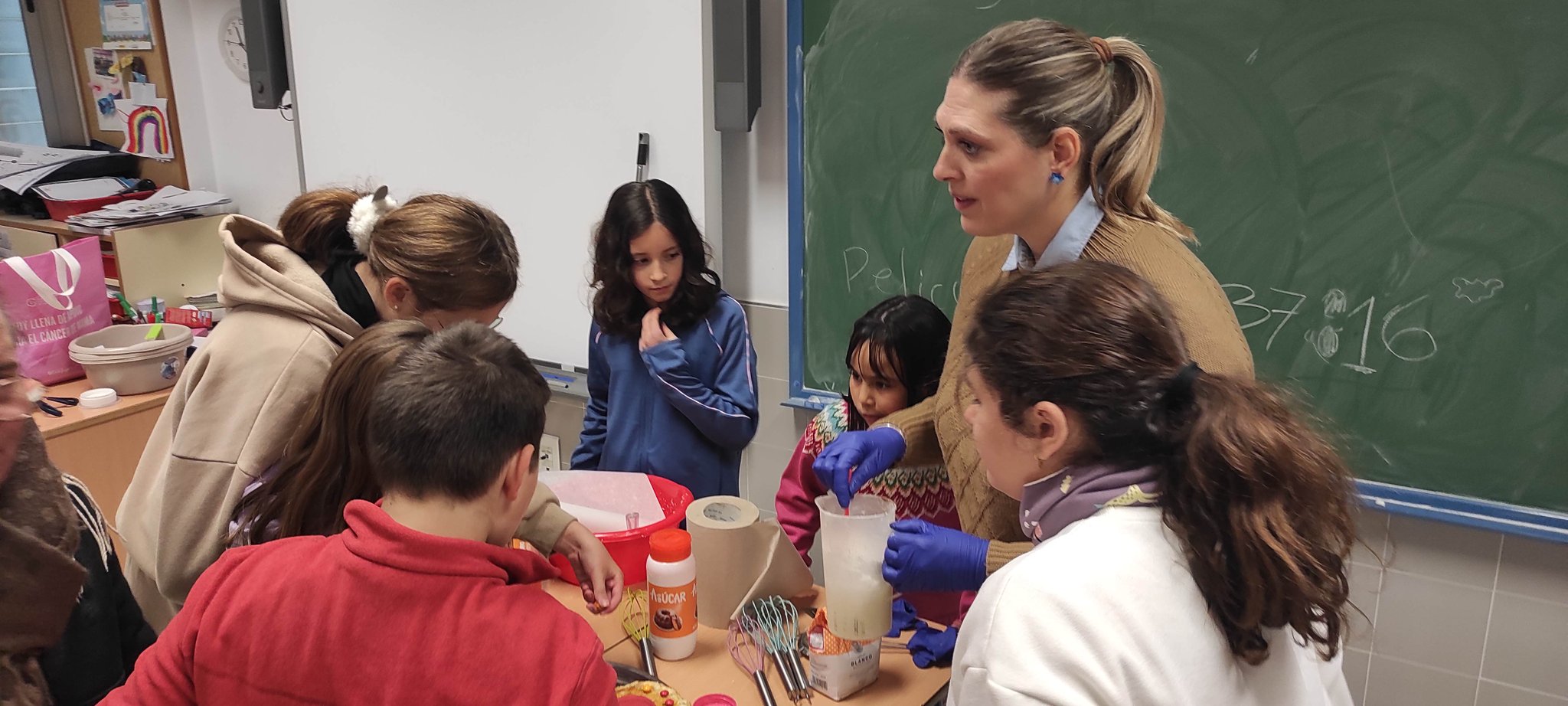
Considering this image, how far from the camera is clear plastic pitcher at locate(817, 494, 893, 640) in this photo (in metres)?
1.28

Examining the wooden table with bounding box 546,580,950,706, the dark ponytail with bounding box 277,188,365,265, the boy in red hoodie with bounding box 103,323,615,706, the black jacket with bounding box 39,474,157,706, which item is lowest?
the wooden table with bounding box 546,580,950,706

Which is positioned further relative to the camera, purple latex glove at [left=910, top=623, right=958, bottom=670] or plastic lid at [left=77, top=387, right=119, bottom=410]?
plastic lid at [left=77, top=387, right=119, bottom=410]

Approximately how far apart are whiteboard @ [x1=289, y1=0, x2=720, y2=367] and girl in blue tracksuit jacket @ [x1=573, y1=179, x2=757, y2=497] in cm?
51

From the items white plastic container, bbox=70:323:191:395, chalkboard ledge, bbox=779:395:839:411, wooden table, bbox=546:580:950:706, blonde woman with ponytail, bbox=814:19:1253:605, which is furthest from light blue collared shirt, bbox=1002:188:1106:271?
white plastic container, bbox=70:323:191:395

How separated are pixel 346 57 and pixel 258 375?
2.03m

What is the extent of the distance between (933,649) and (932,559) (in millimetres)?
214

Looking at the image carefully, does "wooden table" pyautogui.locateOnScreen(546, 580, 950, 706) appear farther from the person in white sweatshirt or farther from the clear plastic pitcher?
the person in white sweatshirt

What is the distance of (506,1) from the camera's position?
108 inches

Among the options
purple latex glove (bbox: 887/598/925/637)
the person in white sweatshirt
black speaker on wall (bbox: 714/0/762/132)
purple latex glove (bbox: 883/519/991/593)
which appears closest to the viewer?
the person in white sweatshirt

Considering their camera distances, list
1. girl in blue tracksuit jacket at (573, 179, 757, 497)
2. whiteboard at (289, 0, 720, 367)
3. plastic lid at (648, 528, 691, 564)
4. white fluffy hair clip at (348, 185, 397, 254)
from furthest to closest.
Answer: whiteboard at (289, 0, 720, 367), girl in blue tracksuit jacket at (573, 179, 757, 497), white fluffy hair clip at (348, 185, 397, 254), plastic lid at (648, 528, 691, 564)

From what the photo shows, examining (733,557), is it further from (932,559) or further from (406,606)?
(406,606)

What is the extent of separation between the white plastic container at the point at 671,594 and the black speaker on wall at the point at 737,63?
4.42ft

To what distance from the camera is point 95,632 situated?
3.90 feet

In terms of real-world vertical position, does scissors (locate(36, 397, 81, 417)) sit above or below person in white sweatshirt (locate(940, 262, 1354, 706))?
below
